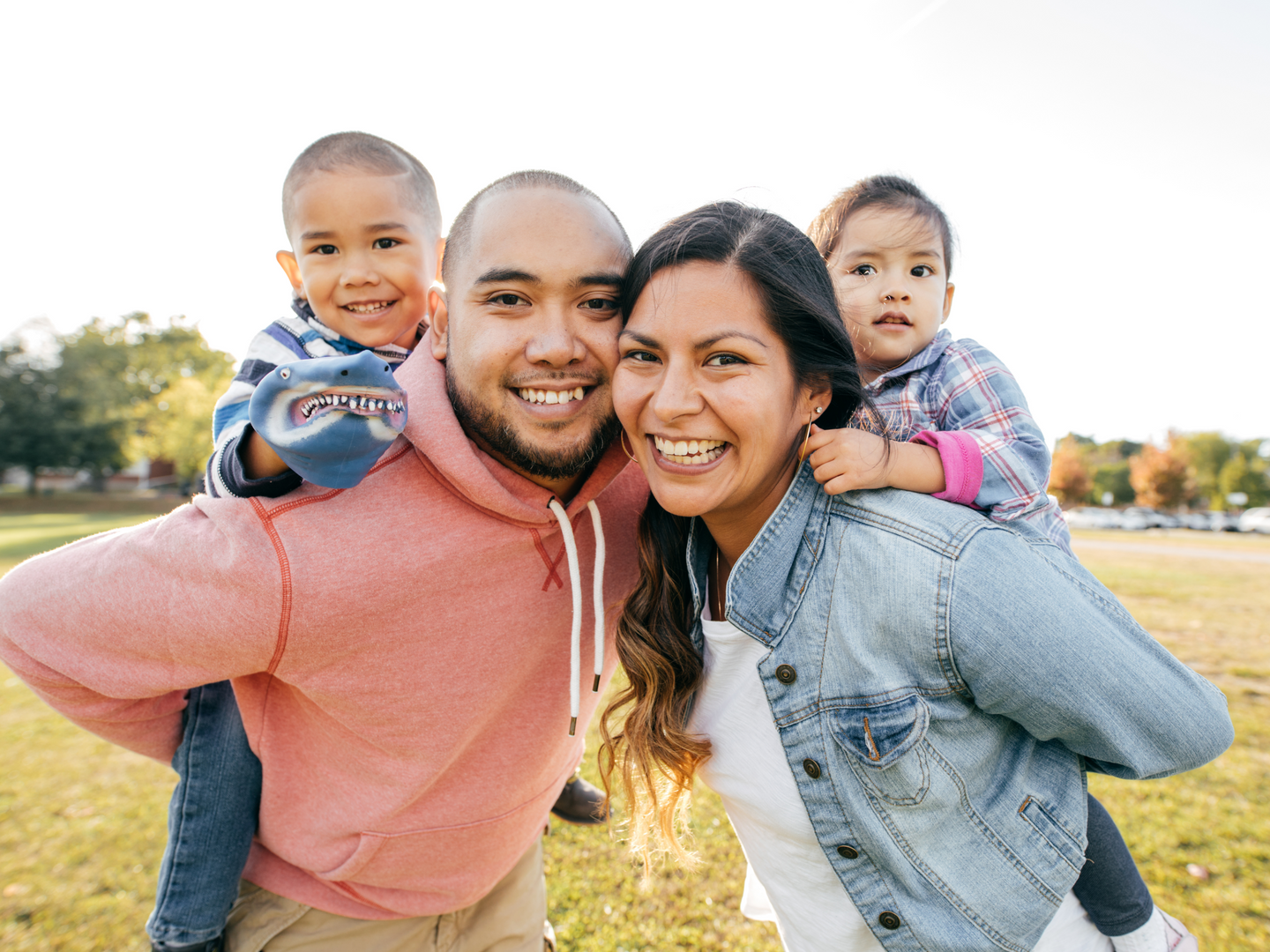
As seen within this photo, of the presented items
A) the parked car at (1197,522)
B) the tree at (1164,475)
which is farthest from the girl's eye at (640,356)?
the parked car at (1197,522)

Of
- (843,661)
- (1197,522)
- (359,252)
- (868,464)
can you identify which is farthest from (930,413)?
(1197,522)

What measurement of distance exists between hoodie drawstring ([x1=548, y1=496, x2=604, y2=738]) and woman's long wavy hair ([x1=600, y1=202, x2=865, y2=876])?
0.14 metres

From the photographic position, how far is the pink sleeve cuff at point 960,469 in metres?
1.99

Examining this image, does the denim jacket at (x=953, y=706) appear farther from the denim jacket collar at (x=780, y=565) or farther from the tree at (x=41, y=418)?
the tree at (x=41, y=418)

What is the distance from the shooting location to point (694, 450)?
1.96m

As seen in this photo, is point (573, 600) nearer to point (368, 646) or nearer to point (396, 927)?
point (368, 646)

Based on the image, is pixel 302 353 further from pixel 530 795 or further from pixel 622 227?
pixel 530 795

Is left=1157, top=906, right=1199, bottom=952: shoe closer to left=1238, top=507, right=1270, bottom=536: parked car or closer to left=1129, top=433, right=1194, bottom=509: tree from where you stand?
left=1129, top=433, right=1194, bottom=509: tree

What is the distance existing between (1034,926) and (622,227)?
8.09ft

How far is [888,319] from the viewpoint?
2.72 m

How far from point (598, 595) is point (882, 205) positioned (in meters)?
1.98

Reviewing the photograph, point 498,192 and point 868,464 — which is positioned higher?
point 498,192

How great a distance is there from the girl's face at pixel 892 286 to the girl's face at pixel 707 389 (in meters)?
0.91

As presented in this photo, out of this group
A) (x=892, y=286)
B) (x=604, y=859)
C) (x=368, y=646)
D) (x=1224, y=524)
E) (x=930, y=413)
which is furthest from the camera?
(x=1224, y=524)
